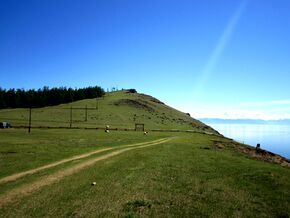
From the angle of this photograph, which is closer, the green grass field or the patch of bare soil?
the green grass field

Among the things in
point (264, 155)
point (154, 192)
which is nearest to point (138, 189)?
point (154, 192)

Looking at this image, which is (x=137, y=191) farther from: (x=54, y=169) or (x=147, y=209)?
(x=54, y=169)

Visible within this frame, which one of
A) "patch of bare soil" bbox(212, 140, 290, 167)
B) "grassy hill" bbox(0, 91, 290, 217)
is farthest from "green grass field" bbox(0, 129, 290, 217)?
"patch of bare soil" bbox(212, 140, 290, 167)

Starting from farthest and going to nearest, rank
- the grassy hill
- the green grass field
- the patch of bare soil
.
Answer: the patch of bare soil
the grassy hill
the green grass field

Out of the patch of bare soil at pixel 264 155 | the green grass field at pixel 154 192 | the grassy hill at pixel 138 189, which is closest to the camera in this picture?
the green grass field at pixel 154 192

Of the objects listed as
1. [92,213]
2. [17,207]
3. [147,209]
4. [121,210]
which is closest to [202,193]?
[147,209]

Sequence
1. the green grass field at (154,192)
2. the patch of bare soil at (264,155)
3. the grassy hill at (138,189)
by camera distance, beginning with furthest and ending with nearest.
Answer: the patch of bare soil at (264,155), the grassy hill at (138,189), the green grass field at (154,192)

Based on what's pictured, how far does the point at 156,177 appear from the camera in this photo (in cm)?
2236

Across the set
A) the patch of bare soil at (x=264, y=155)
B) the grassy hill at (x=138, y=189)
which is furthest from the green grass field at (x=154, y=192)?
the patch of bare soil at (x=264, y=155)

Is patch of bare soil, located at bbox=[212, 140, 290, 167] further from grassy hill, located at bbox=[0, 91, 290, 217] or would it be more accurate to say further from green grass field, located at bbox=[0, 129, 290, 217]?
green grass field, located at bbox=[0, 129, 290, 217]

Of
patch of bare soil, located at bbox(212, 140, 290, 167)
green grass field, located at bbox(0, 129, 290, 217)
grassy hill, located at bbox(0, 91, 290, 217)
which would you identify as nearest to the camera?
green grass field, located at bbox(0, 129, 290, 217)

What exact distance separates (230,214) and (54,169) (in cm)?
1653

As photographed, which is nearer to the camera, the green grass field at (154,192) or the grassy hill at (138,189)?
the green grass field at (154,192)

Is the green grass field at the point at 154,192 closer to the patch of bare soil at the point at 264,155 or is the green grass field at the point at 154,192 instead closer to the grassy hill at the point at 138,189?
the grassy hill at the point at 138,189
